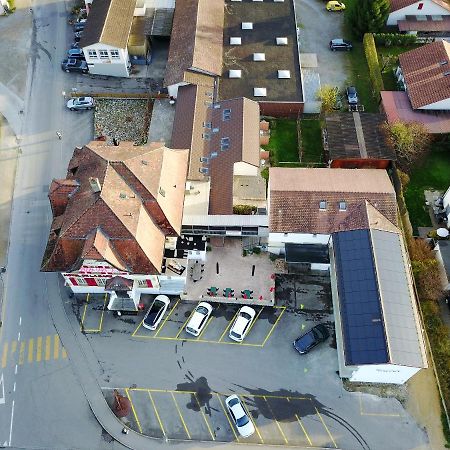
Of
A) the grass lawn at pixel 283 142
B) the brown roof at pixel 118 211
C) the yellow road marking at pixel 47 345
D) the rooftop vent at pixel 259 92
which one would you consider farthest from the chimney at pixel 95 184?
the rooftop vent at pixel 259 92

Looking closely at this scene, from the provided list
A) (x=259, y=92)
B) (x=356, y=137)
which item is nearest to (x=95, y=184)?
(x=259, y=92)

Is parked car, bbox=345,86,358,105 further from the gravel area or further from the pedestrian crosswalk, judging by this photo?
the pedestrian crosswalk

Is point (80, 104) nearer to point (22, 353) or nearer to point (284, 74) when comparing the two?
point (284, 74)

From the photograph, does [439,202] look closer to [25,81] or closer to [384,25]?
[384,25]

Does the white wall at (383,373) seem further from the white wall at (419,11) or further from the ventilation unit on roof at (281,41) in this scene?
the white wall at (419,11)

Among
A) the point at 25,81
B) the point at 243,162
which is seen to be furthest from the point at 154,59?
the point at 243,162

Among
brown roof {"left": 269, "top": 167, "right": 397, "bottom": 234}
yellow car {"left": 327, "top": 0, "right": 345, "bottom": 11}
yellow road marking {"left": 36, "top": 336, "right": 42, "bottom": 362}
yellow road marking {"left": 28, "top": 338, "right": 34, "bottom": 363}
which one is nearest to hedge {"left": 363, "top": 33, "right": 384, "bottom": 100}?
yellow car {"left": 327, "top": 0, "right": 345, "bottom": 11}
